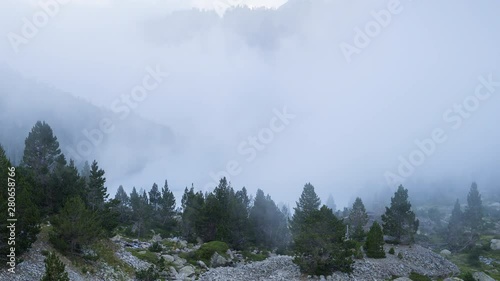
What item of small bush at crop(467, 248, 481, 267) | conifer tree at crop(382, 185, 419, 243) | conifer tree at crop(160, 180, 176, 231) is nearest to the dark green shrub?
conifer tree at crop(382, 185, 419, 243)

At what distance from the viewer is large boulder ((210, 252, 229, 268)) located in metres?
60.6

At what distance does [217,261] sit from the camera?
201 ft

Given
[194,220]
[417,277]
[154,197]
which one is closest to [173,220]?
[154,197]

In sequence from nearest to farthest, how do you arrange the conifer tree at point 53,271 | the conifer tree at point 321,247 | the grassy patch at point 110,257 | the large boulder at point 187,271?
the conifer tree at point 53,271 → the grassy patch at point 110,257 → the large boulder at point 187,271 → the conifer tree at point 321,247

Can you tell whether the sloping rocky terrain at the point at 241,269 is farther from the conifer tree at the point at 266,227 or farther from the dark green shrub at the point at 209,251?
the conifer tree at the point at 266,227

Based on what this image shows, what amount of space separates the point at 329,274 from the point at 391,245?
103ft

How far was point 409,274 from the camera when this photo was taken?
6059 centimetres

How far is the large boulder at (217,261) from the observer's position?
6056 centimetres

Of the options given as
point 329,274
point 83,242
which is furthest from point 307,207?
point 83,242

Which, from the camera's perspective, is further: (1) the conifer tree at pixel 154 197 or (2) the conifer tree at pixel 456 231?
→ (1) the conifer tree at pixel 154 197

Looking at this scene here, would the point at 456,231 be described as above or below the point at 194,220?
below

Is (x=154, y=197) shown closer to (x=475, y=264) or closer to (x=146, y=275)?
(x=146, y=275)

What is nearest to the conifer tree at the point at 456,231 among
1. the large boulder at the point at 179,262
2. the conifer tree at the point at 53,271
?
Answer: the large boulder at the point at 179,262

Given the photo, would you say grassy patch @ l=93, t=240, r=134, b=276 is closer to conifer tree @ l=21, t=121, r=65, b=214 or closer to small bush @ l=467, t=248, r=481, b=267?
conifer tree @ l=21, t=121, r=65, b=214
